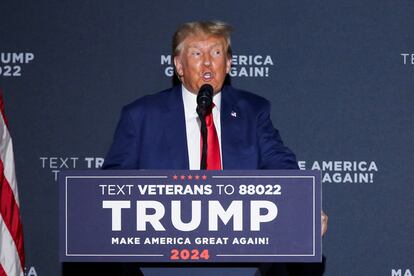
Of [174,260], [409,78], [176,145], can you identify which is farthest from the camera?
[409,78]

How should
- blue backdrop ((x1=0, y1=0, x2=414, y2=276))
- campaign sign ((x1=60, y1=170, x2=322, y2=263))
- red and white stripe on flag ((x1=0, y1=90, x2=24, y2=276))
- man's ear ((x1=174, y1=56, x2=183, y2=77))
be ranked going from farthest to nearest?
blue backdrop ((x1=0, y1=0, x2=414, y2=276)), red and white stripe on flag ((x1=0, y1=90, x2=24, y2=276)), man's ear ((x1=174, y1=56, x2=183, y2=77)), campaign sign ((x1=60, y1=170, x2=322, y2=263))

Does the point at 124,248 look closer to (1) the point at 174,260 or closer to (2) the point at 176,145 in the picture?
(1) the point at 174,260

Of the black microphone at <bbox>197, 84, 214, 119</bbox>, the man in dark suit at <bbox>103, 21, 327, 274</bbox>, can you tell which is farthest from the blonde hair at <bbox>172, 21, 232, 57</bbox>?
the black microphone at <bbox>197, 84, 214, 119</bbox>

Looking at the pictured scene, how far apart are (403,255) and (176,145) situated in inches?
64.0

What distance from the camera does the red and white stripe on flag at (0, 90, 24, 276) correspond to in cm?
328

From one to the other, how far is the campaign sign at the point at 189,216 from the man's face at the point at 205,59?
0.70 meters

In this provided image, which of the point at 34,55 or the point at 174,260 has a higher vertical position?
the point at 34,55

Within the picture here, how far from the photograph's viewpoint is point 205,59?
289 cm

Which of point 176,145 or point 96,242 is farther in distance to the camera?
point 176,145

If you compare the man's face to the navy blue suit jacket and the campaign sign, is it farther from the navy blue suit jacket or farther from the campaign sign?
the campaign sign

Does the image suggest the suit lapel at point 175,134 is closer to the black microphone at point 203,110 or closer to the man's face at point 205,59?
the man's face at point 205,59

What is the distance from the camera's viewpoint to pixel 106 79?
13.0 feet

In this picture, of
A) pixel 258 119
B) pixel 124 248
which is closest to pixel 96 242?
pixel 124 248

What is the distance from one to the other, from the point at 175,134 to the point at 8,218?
0.94 meters
